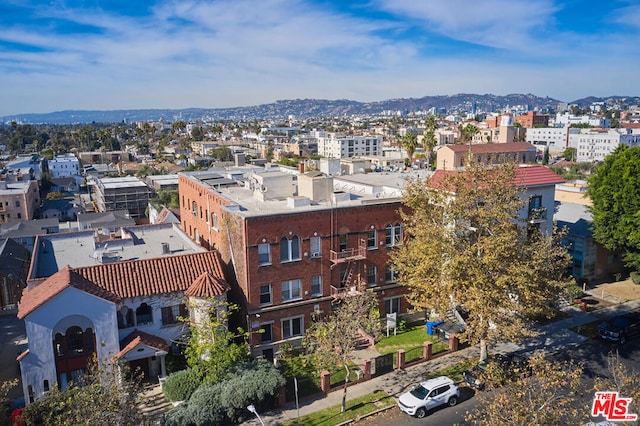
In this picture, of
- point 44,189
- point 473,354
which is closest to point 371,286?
point 473,354

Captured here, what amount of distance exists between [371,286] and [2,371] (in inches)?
1085

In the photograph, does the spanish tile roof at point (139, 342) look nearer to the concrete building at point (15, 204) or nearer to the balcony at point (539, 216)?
the balcony at point (539, 216)

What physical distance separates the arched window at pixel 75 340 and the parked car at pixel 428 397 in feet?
65.1

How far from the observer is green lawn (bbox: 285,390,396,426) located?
1071 inches

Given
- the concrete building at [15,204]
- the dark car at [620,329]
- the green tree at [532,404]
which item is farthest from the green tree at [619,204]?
the concrete building at [15,204]

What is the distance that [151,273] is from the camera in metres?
33.7

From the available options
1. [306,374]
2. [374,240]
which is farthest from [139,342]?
[374,240]

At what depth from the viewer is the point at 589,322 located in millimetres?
39156

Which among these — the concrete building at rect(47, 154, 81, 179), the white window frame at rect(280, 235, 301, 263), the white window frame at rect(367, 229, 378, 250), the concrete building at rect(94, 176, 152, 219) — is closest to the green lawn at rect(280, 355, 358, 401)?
the white window frame at rect(280, 235, 301, 263)

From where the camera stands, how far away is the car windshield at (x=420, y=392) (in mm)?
27578

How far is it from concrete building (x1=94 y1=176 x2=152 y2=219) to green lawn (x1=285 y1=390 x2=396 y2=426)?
78.0 metres

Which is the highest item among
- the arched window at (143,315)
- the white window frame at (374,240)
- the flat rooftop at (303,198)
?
the flat rooftop at (303,198)

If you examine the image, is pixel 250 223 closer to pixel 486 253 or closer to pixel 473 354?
pixel 486 253

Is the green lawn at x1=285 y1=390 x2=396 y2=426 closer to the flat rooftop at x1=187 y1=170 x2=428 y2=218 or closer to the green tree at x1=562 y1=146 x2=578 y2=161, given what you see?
the flat rooftop at x1=187 y1=170 x2=428 y2=218
